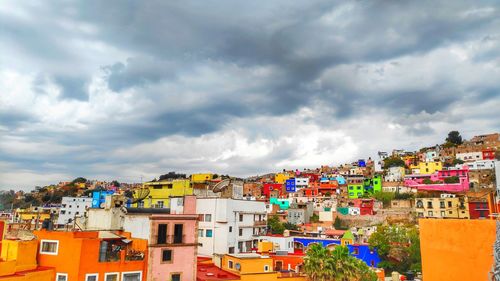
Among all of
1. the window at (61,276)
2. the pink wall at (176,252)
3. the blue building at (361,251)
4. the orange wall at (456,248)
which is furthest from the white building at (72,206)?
the orange wall at (456,248)

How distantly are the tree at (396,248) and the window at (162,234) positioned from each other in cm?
4466

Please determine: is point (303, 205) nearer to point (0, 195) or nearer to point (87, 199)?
point (87, 199)

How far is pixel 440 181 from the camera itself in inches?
4412

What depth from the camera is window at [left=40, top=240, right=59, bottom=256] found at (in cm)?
2947

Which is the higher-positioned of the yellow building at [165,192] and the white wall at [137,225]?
the yellow building at [165,192]

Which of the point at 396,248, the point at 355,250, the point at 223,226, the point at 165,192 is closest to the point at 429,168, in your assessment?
the point at 396,248

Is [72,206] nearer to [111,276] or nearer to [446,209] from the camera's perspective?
[111,276]

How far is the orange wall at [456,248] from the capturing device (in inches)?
587

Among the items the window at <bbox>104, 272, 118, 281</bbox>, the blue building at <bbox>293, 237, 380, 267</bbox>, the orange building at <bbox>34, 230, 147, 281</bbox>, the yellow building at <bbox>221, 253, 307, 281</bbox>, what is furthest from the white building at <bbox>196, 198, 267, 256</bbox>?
the window at <bbox>104, 272, 118, 281</bbox>

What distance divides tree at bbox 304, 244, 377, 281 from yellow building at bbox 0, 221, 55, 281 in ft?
78.8

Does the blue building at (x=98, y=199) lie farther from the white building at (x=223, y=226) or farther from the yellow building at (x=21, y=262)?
the yellow building at (x=21, y=262)

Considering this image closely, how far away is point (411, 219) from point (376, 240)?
33191 millimetres

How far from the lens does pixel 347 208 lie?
101m

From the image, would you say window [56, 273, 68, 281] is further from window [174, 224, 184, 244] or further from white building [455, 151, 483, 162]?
white building [455, 151, 483, 162]
